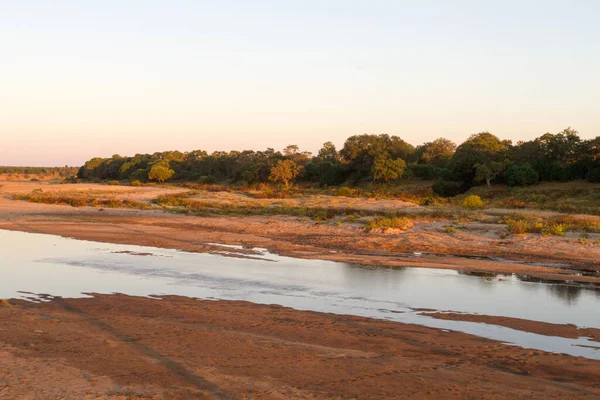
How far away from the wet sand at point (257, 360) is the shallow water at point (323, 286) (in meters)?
1.29

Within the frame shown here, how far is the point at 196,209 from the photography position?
39.7 meters

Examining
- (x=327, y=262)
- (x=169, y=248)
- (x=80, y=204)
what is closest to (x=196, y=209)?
(x=80, y=204)

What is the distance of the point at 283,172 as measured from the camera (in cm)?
6175

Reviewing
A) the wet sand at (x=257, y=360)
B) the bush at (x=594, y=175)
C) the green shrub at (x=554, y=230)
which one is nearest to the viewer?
the wet sand at (x=257, y=360)

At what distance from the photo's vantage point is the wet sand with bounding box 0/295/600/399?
715 centimetres

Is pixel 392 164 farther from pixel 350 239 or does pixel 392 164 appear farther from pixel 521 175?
pixel 350 239

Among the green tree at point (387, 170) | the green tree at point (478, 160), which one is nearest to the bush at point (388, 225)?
the green tree at point (478, 160)

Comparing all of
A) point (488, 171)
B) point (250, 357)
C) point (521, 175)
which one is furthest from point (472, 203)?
point (250, 357)

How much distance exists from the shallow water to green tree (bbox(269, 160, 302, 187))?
41077 millimetres

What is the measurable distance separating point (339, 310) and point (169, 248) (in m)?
12.1

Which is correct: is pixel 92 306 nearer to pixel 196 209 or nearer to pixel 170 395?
pixel 170 395

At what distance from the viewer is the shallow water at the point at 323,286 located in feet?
38.5

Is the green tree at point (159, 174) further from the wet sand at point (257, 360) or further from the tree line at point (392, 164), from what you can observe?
the wet sand at point (257, 360)

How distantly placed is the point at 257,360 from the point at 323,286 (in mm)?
6646
